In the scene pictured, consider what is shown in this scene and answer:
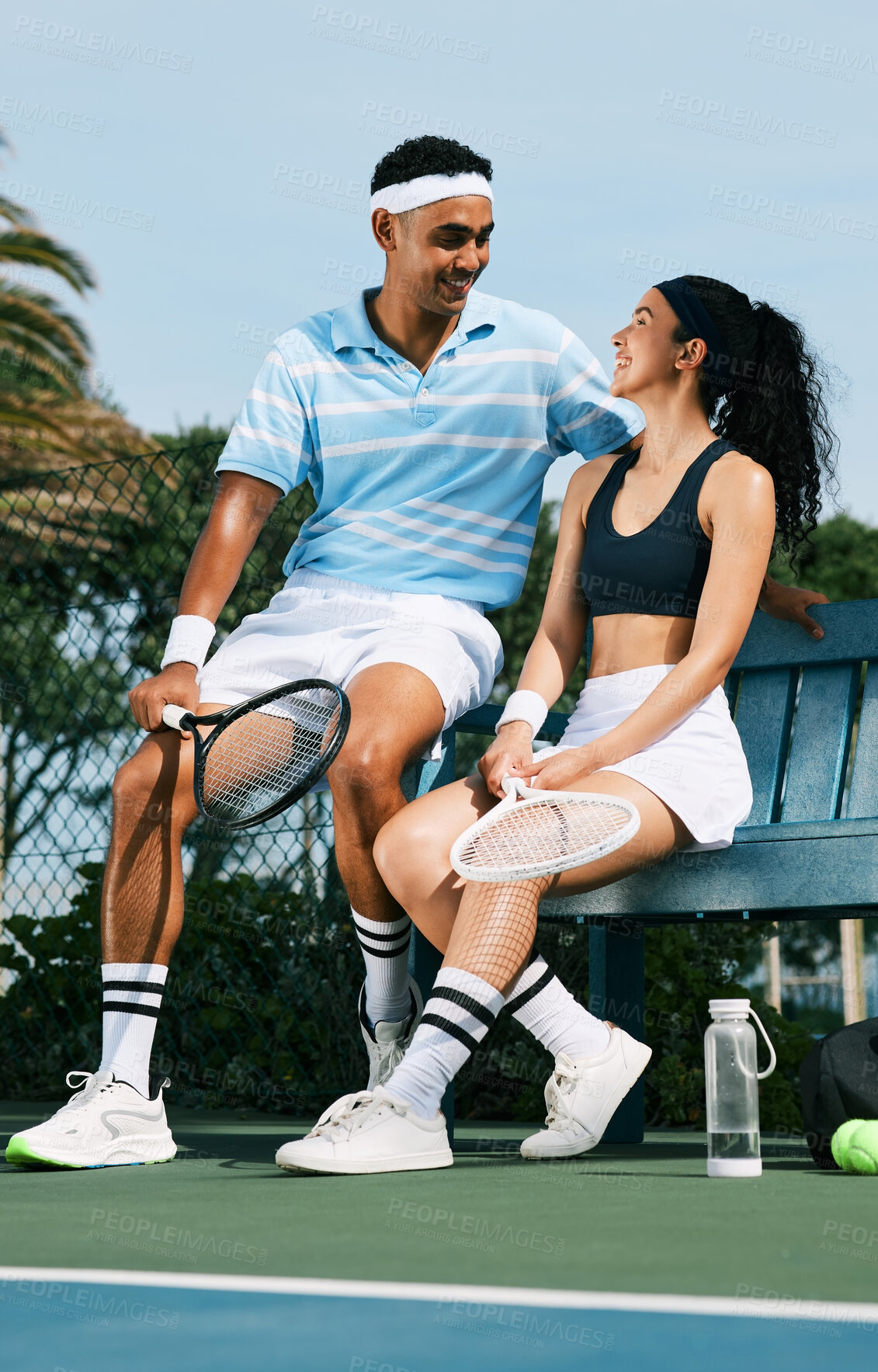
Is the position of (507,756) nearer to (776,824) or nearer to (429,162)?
(776,824)

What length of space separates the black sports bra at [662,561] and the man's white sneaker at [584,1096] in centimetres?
100

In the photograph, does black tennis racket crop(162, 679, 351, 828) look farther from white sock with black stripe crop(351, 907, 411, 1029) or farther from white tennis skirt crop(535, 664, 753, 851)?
white tennis skirt crop(535, 664, 753, 851)

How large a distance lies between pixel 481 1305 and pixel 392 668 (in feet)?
6.53

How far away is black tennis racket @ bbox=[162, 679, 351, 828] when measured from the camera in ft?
10.8

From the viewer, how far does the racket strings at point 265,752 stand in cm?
340

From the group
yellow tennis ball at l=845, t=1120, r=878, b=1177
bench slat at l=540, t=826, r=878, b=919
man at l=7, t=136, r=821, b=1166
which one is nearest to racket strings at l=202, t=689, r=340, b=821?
man at l=7, t=136, r=821, b=1166

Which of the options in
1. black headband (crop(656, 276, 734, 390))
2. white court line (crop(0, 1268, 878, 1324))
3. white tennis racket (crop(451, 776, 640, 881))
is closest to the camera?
white court line (crop(0, 1268, 878, 1324))

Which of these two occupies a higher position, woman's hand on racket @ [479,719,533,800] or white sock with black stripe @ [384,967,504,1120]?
woman's hand on racket @ [479,719,533,800]

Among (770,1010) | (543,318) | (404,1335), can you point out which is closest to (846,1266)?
(404,1335)

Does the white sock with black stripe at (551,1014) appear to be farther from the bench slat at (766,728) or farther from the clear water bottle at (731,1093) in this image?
the bench slat at (766,728)

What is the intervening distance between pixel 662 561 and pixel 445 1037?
123 cm

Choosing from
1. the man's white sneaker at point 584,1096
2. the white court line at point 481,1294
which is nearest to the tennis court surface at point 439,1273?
the white court line at point 481,1294

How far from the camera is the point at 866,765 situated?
3.82 meters

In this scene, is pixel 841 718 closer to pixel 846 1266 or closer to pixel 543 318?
pixel 543 318
